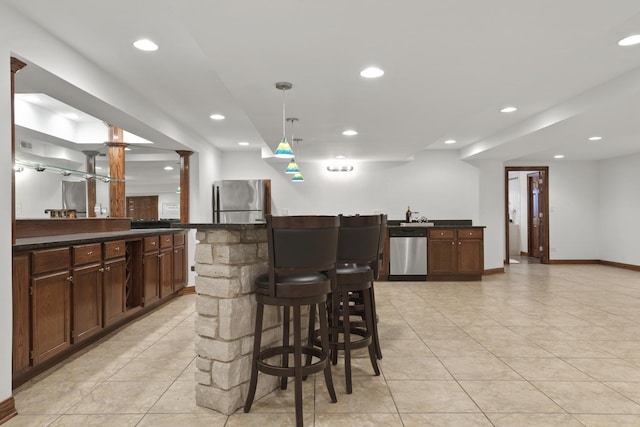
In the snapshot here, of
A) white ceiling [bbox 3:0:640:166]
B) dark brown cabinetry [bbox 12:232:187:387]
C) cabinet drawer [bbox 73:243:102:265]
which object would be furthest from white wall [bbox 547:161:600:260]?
cabinet drawer [bbox 73:243:102:265]

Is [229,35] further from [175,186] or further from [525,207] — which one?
[175,186]

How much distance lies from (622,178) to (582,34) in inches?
279

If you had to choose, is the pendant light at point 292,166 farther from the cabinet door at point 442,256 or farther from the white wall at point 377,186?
the cabinet door at point 442,256

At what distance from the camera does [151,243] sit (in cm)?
455

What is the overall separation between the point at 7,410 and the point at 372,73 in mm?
3240

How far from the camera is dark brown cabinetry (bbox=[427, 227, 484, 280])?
6754mm

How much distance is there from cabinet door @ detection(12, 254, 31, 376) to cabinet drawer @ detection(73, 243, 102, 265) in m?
0.54

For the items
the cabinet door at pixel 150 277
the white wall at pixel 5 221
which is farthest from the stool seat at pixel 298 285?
the cabinet door at pixel 150 277

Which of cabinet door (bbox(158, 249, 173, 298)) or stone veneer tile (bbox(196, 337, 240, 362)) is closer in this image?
stone veneer tile (bbox(196, 337, 240, 362))

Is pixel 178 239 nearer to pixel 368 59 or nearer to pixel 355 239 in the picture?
pixel 355 239

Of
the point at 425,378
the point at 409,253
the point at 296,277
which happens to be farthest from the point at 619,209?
the point at 296,277

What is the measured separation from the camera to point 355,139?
5781mm

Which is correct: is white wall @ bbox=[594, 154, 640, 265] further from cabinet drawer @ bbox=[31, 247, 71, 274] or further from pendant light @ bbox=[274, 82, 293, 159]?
cabinet drawer @ bbox=[31, 247, 71, 274]

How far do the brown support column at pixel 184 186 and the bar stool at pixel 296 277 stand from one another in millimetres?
4147
